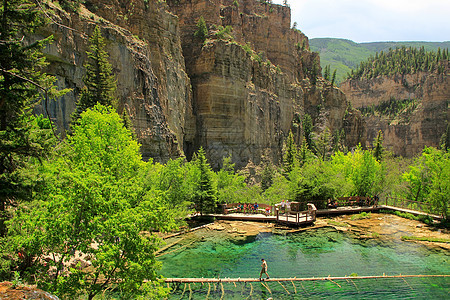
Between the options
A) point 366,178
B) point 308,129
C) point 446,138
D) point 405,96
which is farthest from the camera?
point 405,96

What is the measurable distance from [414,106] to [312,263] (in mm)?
129812

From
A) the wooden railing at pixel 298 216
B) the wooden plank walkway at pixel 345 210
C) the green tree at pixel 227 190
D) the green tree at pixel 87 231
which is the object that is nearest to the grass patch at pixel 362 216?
the wooden plank walkway at pixel 345 210

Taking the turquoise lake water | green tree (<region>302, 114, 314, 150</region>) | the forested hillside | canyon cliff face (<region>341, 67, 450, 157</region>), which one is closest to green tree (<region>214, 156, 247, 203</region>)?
the turquoise lake water

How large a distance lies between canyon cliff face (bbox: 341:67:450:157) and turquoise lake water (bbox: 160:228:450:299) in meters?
99.0

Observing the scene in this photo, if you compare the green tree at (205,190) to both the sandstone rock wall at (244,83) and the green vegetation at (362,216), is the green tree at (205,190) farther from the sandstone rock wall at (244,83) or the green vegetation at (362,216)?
the sandstone rock wall at (244,83)

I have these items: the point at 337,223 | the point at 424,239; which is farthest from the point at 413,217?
the point at 337,223

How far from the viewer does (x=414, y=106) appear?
127062mm

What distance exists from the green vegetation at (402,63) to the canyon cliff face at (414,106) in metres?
2.87

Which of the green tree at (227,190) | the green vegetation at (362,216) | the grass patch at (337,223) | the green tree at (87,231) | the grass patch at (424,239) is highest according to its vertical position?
the green tree at (87,231)

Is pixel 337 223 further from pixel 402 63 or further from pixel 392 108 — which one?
pixel 402 63

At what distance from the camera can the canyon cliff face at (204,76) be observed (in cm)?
3328

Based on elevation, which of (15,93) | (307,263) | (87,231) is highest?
(15,93)

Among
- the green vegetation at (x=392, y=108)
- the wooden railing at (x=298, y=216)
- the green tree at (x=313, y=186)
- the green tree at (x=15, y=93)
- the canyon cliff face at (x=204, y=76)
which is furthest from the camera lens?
the green vegetation at (x=392, y=108)

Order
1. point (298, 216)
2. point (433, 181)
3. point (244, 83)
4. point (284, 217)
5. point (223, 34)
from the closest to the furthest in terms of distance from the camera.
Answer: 1. point (298, 216)
2. point (433, 181)
3. point (284, 217)
4. point (244, 83)
5. point (223, 34)
